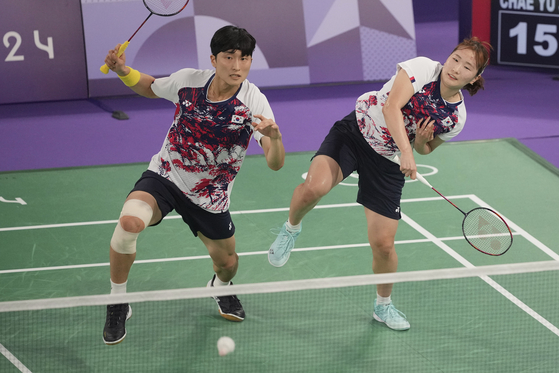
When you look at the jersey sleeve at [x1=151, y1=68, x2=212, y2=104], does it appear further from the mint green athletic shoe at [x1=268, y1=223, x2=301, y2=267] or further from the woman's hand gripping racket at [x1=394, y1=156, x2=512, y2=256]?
the woman's hand gripping racket at [x1=394, y1=156, x2=512, y2=256]

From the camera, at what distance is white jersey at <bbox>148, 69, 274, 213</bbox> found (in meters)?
4.16

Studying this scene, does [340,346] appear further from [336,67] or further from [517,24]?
[517,24]

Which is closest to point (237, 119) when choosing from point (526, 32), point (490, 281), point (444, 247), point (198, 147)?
point (198, 147)

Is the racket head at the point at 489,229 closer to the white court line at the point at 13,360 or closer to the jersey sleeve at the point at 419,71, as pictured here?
the jersey sleeve at the point at 419,71

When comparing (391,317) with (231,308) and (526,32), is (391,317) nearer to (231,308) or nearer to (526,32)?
(231,308)

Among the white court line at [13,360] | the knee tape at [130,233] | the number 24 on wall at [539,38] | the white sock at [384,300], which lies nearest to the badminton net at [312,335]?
the white court line at [13,360]

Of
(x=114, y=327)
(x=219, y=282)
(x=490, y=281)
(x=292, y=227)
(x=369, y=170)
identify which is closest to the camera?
(x=114, y=327)

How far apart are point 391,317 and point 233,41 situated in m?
2.05

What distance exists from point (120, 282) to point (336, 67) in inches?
269

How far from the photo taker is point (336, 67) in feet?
34.1

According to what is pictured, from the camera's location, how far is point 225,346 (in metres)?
4.46

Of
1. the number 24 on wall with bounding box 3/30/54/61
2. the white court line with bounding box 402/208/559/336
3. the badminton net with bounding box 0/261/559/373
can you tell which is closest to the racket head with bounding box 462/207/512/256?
the badminton net with bounding box 0/261/559/373

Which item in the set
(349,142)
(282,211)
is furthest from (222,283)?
(282,211)

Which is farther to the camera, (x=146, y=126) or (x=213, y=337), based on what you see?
(x=146, y=126)
